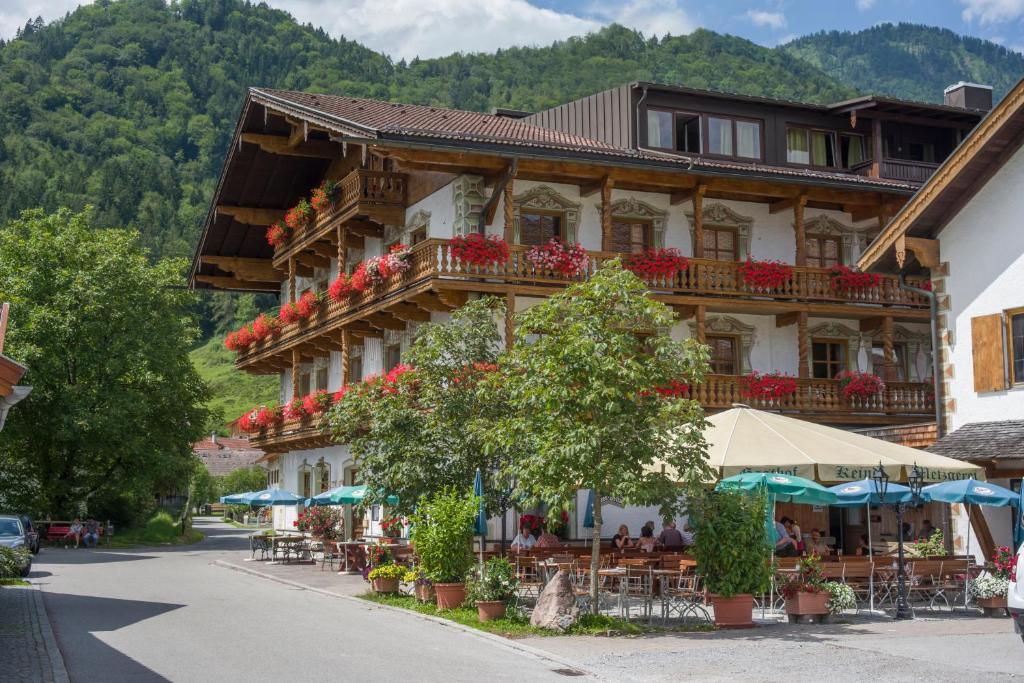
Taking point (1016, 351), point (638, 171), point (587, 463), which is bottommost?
point (587, 463)

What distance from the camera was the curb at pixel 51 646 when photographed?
499 inches

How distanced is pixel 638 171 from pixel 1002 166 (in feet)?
31.4

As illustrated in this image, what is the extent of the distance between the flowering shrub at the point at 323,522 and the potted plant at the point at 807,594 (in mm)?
19288

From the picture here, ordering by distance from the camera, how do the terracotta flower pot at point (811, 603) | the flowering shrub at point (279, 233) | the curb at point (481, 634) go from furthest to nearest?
the flowering shrub at point (279, 233), the terracotta flower pot at point (811, 603), the curb at point (481, 634)

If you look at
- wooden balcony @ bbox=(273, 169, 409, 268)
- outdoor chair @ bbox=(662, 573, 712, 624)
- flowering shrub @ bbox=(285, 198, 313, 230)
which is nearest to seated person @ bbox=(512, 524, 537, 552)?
outdoor chair @ bbox=(662, 573, 712, 624)

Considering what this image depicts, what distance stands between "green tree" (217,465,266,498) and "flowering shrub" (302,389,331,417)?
195 ft

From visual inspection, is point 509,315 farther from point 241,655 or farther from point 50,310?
point 50,310

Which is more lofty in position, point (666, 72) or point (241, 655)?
point (666, 72)

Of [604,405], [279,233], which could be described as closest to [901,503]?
[604,405]

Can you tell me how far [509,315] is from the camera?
90.4ft

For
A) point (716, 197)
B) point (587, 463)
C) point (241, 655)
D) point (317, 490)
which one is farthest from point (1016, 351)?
point (317, 490)

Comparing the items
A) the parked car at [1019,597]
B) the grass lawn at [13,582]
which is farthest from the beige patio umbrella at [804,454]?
the grass lawn at [13,582]

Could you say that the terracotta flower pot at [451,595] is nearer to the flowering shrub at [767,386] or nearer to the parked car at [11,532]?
the flowering shrub at [767,386]

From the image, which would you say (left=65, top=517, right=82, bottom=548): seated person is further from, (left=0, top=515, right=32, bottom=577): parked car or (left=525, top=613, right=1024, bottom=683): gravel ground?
(left=525, top=613, right=1024, bottom=683): gravel ground
